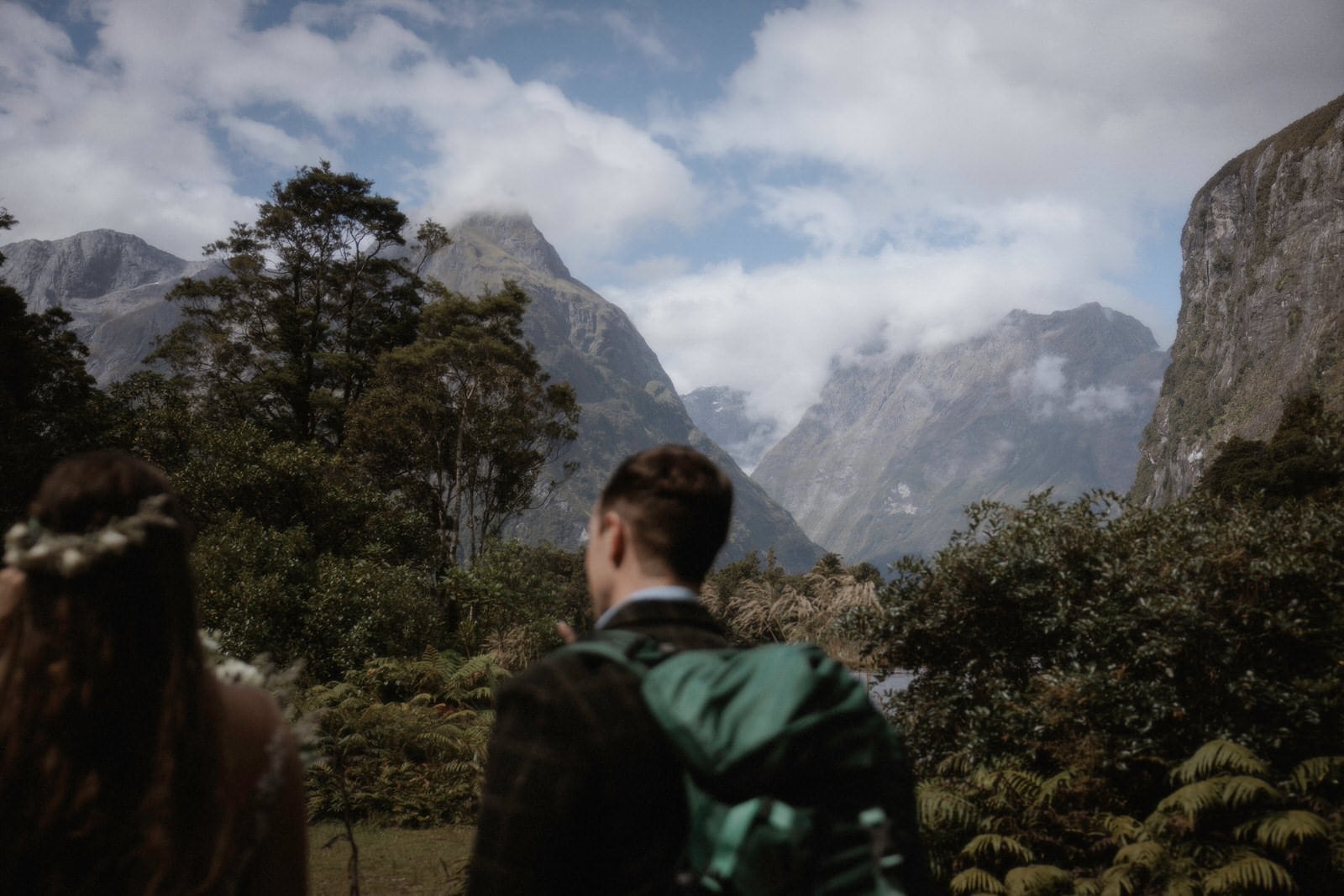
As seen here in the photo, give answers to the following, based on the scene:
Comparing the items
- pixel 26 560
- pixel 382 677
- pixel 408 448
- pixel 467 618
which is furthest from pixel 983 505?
pixel 408 448

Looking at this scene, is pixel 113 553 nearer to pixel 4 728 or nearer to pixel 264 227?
pixel 4 728

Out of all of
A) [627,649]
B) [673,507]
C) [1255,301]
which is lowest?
[627,649]

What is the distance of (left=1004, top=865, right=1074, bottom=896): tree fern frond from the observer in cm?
554

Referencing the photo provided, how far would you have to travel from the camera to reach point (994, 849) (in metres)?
6.10

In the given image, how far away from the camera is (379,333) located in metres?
30.2

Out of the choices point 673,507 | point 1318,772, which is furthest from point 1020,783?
point 673,507

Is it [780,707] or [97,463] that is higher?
[97,463]

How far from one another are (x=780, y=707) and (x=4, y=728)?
1358 mm

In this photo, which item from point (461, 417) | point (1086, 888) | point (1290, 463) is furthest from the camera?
point (1290, 463)

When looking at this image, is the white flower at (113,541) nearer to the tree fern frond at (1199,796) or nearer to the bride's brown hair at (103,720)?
the bride's brown hair at (103,720)

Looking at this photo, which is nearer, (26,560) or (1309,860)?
(26,560)

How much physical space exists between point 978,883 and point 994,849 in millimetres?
387

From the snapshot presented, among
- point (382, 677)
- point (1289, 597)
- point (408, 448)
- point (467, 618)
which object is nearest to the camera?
point (1289, 597)

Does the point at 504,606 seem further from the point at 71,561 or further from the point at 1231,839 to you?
the point at 71,561
